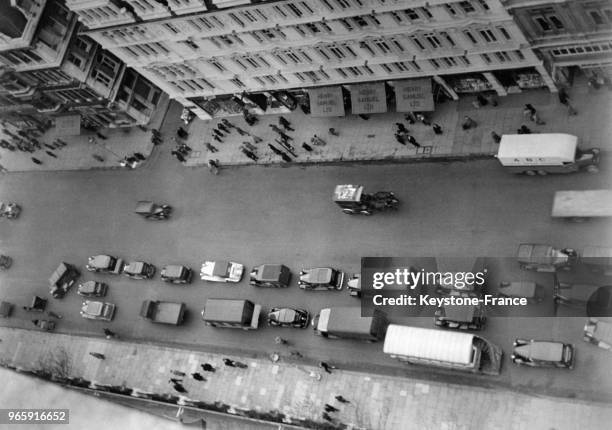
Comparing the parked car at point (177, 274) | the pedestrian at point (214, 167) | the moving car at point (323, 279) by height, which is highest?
the pedestrian at point (214, 167)

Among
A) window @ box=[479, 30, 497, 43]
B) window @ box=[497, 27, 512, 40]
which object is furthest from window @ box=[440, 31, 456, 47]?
window @ box=[497, 27, 512, 40]

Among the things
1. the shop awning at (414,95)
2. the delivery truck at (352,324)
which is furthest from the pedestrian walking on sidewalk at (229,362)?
the shop awning at (414,95)

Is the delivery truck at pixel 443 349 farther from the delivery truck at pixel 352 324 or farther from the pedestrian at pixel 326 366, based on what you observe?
the pedestrian at pixel 326 366

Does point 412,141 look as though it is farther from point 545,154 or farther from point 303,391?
point 303,391

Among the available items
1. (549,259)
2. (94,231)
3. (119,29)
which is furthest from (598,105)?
(94,231)

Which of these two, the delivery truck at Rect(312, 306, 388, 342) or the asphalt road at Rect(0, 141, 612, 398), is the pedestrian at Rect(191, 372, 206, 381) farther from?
the delivery truck at Rect(312, 306, 388, 342)

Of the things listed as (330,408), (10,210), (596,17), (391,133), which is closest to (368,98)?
(391,133)

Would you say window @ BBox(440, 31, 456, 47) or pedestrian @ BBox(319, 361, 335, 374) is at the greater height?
window @ BBox(440, 31, 456, 47)
